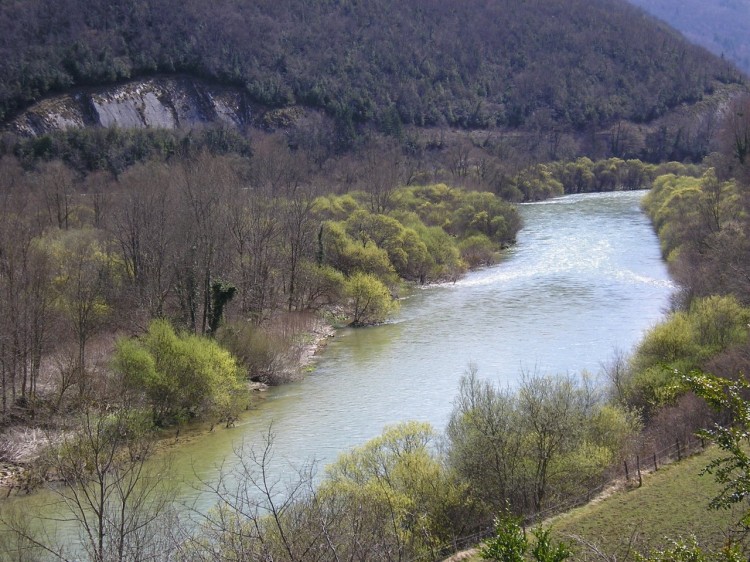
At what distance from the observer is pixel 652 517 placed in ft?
49.0

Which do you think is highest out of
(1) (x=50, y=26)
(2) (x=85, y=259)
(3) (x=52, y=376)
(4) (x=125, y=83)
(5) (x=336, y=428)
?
(1) (x=50, y=26)

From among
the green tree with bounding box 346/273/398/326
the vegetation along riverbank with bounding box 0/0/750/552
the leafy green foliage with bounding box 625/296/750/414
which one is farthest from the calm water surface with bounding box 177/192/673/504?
the leafy green foliage with bounding box 625/296/750/414

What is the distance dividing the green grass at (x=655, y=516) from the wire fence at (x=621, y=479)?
0.33 meters

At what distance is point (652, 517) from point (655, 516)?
8cm

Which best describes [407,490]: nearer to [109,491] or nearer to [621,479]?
[621,479]

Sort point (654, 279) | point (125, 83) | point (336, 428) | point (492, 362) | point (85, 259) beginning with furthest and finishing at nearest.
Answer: point (125, 83) < point (654, 279) < point (85, 259) < point (492, 362) < point (336, 428)

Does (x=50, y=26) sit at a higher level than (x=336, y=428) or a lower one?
higher

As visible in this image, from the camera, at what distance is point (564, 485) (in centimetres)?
1728

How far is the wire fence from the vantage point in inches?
601

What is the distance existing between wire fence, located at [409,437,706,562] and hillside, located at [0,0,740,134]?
77383 millimetres

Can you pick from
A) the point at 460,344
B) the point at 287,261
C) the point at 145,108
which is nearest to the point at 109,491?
the point at 460,344

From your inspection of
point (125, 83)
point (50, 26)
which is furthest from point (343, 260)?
point (50, 26)

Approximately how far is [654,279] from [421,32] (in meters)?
125

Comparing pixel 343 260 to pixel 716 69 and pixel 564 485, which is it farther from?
pixel 716 69
